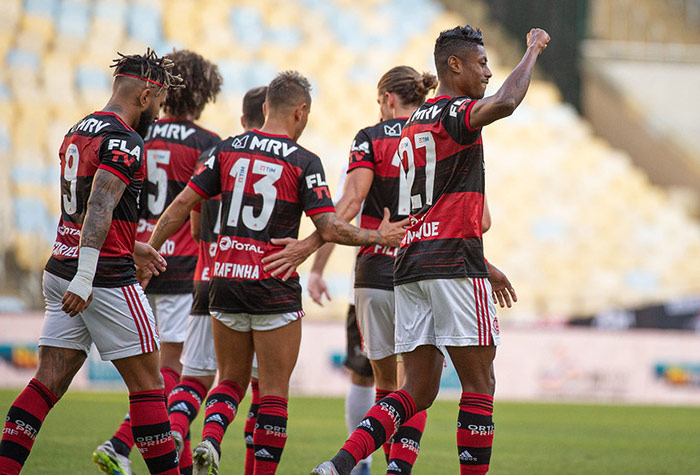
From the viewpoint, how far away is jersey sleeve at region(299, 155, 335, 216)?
4586mm

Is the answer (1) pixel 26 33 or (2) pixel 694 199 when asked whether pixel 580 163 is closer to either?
(2) pixel 694 199

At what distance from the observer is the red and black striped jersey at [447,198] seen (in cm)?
406

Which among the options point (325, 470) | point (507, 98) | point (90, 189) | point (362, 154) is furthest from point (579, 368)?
point (90, 189)

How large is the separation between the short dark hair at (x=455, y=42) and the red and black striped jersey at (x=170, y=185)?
6.09 feet

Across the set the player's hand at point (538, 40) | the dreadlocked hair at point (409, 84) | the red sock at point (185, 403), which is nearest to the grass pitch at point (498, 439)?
the red sock at point (185, 403)

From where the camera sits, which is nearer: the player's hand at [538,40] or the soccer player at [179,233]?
the player's hand at [538,40]

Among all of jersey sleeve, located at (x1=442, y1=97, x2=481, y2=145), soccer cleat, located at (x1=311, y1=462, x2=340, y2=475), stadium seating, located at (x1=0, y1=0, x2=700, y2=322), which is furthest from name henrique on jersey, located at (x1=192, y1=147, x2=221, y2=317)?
stadium seating, located at (x1=0, y1=0, x2=700, y2=322)

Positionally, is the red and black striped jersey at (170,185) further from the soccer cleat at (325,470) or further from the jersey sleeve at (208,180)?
the soccer cleat at (325,470)

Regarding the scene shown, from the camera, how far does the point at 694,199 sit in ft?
67.8

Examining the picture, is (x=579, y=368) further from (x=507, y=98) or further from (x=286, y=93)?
(x=507, y=98)

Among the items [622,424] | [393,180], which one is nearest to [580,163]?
[622,424]

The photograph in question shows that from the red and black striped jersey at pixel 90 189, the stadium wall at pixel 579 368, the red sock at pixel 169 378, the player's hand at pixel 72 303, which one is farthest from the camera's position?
the stadium wall at pixel 579 368

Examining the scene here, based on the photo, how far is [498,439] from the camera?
8.85 m

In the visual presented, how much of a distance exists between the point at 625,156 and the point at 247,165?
17.7 m
